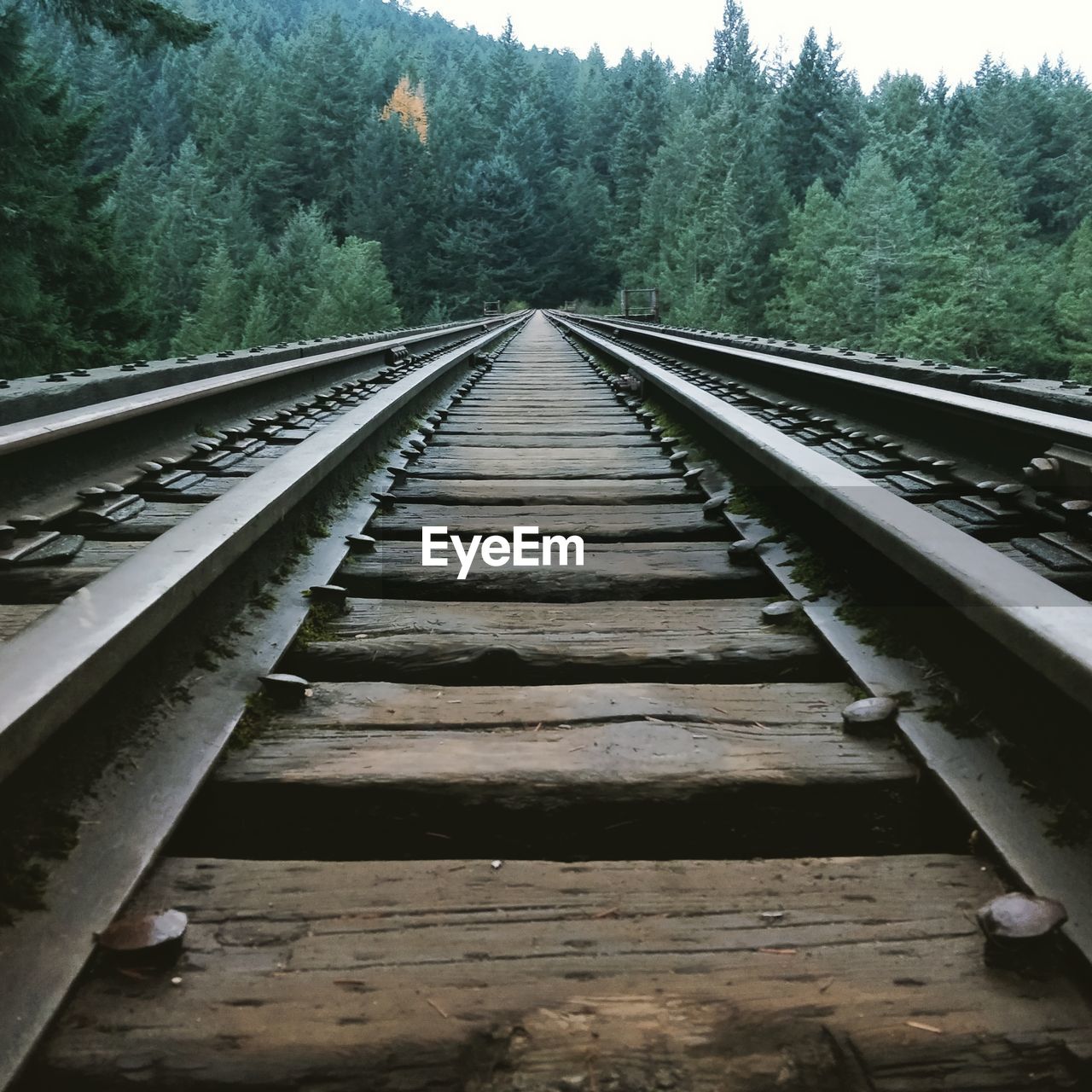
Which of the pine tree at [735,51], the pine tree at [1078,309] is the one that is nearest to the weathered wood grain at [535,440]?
the pine tree at [1078,309]

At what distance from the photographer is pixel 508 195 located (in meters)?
65.9

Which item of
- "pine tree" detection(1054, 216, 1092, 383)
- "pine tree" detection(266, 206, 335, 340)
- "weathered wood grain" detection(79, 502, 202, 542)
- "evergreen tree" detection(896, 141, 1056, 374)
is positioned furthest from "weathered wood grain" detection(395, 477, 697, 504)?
"pine tree" detection(266, 206, 335, 340)

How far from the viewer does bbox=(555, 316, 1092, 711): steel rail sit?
100 cm

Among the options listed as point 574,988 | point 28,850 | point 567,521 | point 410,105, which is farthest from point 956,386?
point 410,105

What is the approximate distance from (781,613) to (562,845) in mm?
778

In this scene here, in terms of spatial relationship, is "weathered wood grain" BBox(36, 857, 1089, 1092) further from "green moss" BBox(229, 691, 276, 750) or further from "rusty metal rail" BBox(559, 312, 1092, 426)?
"rusty metal rail" BBox(559, 312, 1092, 426)

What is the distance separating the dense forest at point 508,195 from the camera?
20297 millimetres

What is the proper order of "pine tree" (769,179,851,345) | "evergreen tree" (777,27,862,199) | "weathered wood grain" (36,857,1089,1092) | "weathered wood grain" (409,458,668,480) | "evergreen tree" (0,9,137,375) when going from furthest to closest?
"evergreen tree" (777,27,862,199) < "pine tree" (769,179,851,345) < "evergreen tree" (0,9,137,375) < "weathered wood grain" (409,458,668,480) < "weathered wood grain" (36,857,1089,1092)

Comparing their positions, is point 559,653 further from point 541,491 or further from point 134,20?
point 134,20

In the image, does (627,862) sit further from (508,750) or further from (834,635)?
(834,635)

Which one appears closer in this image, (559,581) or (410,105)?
(559,581)

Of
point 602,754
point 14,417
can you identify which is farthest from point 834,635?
point 14,417

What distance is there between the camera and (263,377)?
11.7 ft

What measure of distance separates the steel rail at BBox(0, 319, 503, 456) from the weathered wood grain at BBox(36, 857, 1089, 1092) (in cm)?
118
